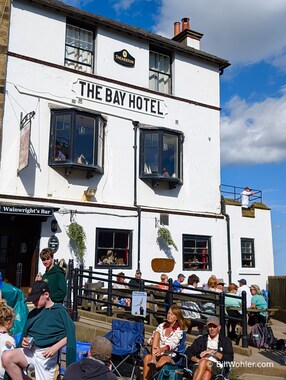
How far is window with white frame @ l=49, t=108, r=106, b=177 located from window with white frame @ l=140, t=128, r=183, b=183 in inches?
69.2

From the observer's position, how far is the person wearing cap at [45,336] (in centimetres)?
455

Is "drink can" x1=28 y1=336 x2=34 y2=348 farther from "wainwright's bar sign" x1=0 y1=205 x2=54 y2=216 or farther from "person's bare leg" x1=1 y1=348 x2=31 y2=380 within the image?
"wainwright's bar sign" x1=0 y1=205 x2=54 y2=216

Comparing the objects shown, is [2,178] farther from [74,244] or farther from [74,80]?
[74,80]

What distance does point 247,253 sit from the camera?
693 inches

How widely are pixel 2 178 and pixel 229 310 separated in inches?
277

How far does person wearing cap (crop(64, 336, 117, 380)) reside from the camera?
11.5ft

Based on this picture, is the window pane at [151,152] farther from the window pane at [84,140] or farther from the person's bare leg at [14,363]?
the person's bare leg at [14,363]

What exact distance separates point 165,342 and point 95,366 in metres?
3.42

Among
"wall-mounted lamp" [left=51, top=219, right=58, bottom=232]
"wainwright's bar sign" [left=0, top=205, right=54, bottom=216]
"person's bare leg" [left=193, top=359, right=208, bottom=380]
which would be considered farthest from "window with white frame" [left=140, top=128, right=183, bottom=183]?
"person's bare leg" [left=193, top=359, right=208, bottom=380]

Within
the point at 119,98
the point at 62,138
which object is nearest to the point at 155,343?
the point at 62,138

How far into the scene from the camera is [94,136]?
13.9m

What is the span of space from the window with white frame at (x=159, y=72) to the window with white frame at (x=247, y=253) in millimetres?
6719

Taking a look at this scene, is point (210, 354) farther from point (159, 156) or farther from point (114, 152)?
point (159, 156)

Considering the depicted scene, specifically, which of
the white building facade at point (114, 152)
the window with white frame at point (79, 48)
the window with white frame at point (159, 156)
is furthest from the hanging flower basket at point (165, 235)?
the window with white frame at point (79, 48)
